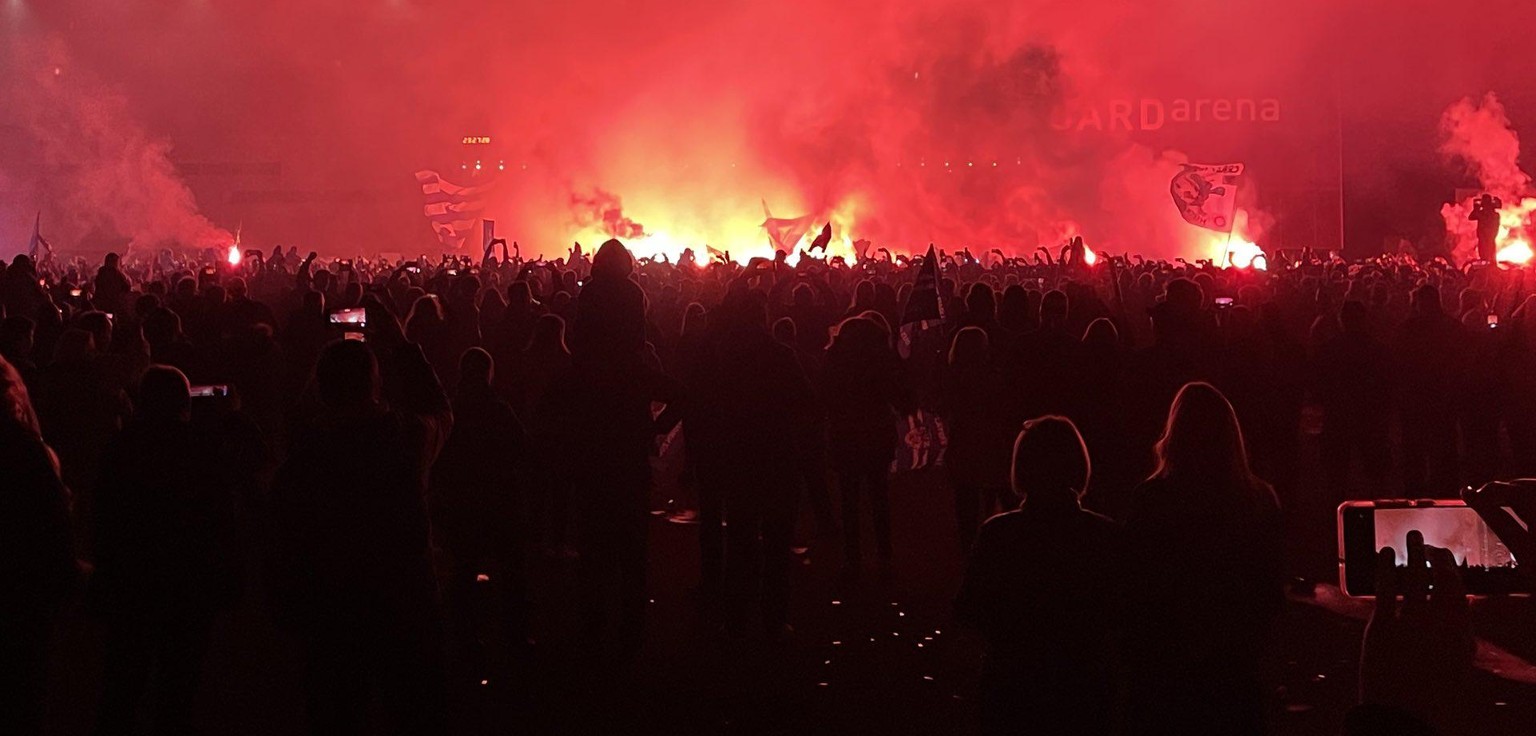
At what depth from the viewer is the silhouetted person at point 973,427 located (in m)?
7.43

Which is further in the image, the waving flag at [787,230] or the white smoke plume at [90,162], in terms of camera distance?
the white smoke plume at [90,162]

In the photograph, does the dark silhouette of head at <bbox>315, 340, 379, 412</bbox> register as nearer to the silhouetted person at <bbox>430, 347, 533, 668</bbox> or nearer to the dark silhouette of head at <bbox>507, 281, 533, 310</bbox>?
the silhouetted person at <bbox>430, 347, 533, 668</bbox>

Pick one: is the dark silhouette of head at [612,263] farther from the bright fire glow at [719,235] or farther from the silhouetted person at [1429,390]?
the bright fire glow at [719,235]

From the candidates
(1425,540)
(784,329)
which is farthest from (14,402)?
(784,329)

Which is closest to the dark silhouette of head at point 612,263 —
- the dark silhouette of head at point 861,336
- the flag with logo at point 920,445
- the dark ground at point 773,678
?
the dark ground at point 773,678

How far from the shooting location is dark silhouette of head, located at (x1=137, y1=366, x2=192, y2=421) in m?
4.67

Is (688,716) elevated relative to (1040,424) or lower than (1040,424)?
lower

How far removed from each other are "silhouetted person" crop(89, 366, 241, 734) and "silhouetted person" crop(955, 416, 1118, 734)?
2.44 metres

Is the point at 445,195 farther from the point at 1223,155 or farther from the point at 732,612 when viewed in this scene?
the point at 732,612

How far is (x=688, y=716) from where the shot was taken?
553 cm

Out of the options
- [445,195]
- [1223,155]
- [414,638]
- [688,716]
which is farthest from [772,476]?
[445,195]

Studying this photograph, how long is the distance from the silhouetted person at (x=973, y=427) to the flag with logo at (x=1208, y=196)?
1385cm

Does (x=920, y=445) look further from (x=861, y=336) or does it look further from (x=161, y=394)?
(x=161, y=394)

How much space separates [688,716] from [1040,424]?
225cm
